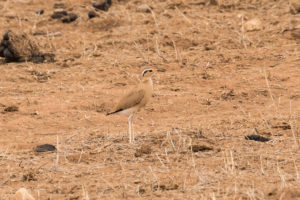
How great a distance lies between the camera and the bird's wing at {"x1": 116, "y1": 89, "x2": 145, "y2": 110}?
5727 mm

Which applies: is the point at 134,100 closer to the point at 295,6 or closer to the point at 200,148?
the point at 200,148

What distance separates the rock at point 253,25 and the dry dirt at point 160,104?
21 mm

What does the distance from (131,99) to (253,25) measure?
5250 millimetres

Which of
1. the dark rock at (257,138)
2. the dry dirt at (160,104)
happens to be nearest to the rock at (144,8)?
the dry dirt at (160,104)

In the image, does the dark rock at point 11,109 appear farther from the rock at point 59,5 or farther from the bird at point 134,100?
the rock at point 59,5

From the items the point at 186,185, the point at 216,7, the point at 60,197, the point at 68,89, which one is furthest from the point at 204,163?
the point at 216,7

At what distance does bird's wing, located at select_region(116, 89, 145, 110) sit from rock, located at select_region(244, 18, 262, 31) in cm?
510

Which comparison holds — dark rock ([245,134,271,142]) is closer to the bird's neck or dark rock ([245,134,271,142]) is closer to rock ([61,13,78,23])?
the bird's neck

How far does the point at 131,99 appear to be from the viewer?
18.8ft

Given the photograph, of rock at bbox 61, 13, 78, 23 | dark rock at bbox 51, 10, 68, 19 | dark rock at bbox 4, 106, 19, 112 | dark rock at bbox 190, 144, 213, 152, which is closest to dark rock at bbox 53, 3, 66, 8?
dark rock at bbox 51, 10, 68, 19

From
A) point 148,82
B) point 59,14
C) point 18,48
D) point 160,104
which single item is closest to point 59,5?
point 59,14

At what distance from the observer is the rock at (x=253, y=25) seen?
10.4m

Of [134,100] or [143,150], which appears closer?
[143,150]

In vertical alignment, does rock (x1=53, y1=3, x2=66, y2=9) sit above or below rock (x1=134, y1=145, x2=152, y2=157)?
below
